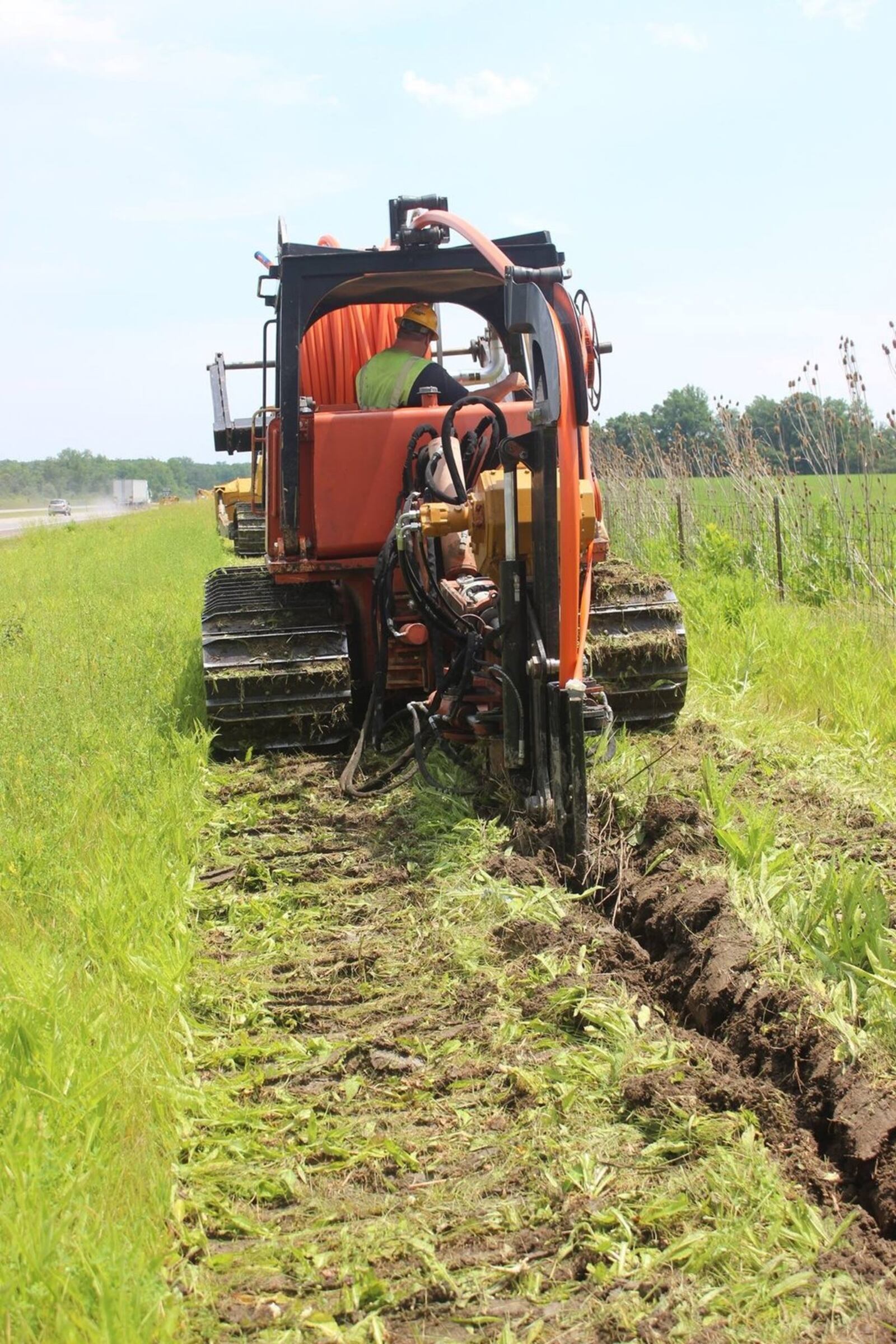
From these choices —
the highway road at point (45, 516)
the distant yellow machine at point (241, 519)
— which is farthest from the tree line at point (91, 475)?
the distant yellow machine at point (241, 519)

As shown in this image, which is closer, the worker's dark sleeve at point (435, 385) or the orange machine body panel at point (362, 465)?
the orange machine body panel at point (362, 465)

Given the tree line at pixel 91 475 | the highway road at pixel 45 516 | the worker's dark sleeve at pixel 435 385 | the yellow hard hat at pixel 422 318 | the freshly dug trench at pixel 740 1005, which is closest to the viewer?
the freshly dug trench at pixel 740 1005

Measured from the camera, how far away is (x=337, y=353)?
25.2ft

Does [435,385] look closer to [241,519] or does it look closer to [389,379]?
[389,379]

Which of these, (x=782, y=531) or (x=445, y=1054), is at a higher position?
(x=782, y=531)

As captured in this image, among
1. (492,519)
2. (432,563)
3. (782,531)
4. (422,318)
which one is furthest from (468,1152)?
(782,531)

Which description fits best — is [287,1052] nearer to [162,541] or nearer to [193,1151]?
[193,1151]

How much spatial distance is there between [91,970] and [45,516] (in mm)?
66475

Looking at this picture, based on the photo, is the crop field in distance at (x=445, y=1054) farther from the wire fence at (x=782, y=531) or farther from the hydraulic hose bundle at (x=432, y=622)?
the wire fence at (x=782, y=531)

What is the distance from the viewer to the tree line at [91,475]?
382ft

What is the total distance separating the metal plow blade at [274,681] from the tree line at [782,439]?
4.10 meters

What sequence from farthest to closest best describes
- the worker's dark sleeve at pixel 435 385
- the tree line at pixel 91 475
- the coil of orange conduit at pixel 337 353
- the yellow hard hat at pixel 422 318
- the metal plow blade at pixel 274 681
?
the tree line at pixel 91 475 → the coil of orange conduit at pixel 337 353 → the yellow hard hat at pixel 422 318 → the worker's dark sleeve at pixel 435 385 → the metal plow blade at pixel 274 681

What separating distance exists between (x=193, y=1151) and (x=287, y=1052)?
52cm

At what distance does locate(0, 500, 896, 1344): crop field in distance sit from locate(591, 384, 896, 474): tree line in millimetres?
4215
